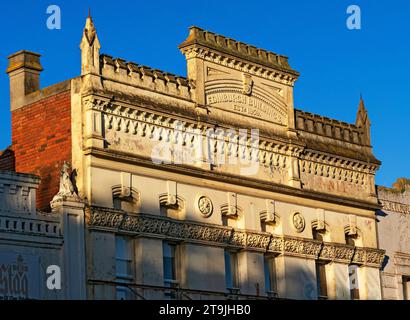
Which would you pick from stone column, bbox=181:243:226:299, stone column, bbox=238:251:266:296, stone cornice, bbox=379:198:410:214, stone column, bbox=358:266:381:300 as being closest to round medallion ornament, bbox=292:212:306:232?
stone column, bbox=238:251:266:296

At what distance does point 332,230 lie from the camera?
149 feet

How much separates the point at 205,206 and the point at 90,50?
6728mm

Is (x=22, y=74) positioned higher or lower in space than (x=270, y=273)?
higher

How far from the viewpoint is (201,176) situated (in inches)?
1578

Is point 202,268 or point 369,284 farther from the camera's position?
point 369,284

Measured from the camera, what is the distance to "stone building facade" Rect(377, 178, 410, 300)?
48125 mm

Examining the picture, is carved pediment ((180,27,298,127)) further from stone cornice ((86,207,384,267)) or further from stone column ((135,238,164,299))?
stone column ((135,238,164,299))

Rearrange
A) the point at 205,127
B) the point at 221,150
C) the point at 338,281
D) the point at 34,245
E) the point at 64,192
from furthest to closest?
the point at 338,281 → the point at 221,150 → the point at 205,127 → the point at 64,192 → the point at 34,245

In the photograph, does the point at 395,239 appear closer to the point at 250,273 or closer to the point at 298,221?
the point at 298,221

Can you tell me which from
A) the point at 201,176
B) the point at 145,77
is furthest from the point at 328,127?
the point at 145,77

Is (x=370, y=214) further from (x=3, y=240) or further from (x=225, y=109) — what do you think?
(x=3, y=240)

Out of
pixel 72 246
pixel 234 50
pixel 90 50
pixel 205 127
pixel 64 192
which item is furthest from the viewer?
pixel 234 50

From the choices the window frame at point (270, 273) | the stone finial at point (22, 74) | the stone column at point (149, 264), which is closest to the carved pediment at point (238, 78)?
the window frame at point (270, 273)

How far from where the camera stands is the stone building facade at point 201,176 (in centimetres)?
3709
